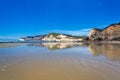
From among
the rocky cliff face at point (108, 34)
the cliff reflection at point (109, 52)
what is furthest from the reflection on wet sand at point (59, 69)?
the rocky cliff face at point (108, 34)

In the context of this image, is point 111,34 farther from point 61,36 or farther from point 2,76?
point 61,36

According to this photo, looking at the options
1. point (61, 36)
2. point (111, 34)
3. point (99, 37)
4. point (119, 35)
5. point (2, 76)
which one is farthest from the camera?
point (61, 36)

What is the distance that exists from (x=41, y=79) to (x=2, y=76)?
1.96 m

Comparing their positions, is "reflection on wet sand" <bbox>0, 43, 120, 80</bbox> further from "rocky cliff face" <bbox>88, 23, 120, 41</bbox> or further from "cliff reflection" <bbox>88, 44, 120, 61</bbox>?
"rocky cliff face" <bbox>88, 23, 120, 41</bbox>

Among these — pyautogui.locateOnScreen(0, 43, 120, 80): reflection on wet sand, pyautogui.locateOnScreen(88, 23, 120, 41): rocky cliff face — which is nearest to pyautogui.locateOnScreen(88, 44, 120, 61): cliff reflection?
pyautogui.locateOnScreen(0, 43, 120, 80): reflection on wet sand

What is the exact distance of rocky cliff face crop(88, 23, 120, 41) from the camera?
278ft

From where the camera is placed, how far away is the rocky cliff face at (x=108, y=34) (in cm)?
8472

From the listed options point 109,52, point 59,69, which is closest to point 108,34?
point 109,52

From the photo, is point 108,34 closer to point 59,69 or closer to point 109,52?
point 109,52

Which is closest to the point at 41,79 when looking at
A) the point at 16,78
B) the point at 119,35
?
the point at 16,78

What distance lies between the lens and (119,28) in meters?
84.8

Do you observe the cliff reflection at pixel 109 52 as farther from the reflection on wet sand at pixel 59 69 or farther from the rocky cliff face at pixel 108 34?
the rocky cliff face at pixel 108 34

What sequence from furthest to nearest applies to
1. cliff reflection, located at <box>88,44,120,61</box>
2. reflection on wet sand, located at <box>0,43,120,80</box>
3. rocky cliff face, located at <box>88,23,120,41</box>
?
1. rocky cliff face, located at <box>88,23,120,41</box>
2. cliff reflection, located at <box>88,44,120,61</box>
3. reflection on wet sand, located at <box>0,43,120,80</box>

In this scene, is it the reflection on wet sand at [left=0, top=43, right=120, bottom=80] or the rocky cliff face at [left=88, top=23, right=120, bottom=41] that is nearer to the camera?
the reflection on wet sand at [left=0, top=43, right=120, bottom=80]
